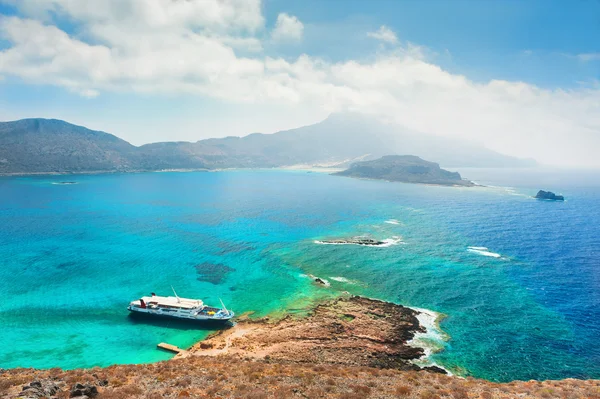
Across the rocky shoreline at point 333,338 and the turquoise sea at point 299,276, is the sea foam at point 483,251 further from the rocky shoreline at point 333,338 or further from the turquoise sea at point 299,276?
the rocky shoreline at point 333,338

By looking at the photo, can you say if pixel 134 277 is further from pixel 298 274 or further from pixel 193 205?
pixel 193 205

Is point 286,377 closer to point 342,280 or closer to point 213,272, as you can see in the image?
point 342,280

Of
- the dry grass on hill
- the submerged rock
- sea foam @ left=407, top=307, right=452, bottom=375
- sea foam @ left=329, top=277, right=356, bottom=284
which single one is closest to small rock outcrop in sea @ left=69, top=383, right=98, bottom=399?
the dry grass on hill

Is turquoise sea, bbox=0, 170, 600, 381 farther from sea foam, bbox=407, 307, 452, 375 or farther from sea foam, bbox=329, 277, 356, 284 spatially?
sea foam, bbox=329, 277, 356, 284

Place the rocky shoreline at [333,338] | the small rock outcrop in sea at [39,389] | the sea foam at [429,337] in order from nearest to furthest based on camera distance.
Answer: the small rock outcrop in sea at [39,389], the rocky shoreline at [333,338], the sea foam at [429,337]

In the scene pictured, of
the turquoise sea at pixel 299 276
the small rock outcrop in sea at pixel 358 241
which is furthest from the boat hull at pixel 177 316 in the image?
the small rock outcrop in sea at pixel 358 241

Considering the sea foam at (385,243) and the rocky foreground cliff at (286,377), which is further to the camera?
the sea foam at (385,243)

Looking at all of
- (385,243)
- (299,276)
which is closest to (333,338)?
(299,276)
